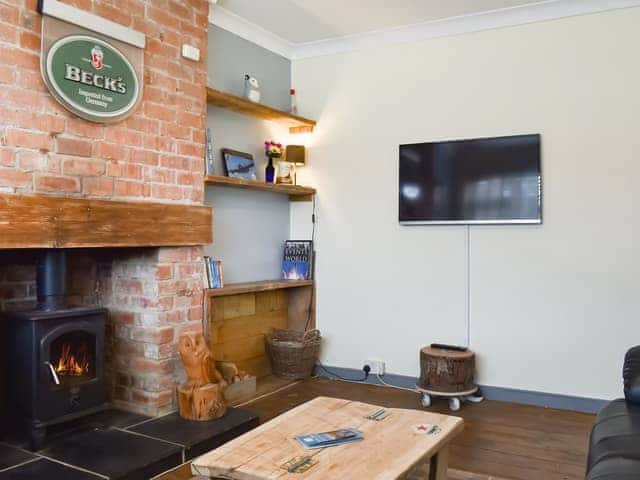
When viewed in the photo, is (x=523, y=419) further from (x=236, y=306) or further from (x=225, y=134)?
(x=225, y=134)

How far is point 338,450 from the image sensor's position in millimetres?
1816

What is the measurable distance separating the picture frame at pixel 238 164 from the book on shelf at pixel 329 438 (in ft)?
7.52

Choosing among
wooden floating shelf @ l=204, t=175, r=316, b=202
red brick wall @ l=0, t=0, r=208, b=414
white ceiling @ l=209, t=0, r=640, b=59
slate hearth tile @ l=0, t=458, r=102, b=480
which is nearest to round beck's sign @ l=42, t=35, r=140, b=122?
red brick wall @ l=0, t=0, r=208, b=414

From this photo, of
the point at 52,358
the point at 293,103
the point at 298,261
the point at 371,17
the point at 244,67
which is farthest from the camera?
the point at 293,103

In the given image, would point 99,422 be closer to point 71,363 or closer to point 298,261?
point 71,363

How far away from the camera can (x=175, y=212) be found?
3.12 meters

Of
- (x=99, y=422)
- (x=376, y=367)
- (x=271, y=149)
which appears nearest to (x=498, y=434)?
(x=376, y=367)

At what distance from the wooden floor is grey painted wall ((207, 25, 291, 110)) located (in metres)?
2.13

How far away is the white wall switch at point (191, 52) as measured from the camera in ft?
10.6

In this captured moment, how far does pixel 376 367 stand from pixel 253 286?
1115mm

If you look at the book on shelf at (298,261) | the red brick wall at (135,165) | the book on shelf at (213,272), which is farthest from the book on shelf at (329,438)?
the book on shelf at (298,261)

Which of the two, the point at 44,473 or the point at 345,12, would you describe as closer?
the point at 44,473

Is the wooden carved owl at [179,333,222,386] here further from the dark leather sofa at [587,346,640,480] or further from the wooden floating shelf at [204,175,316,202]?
the dark leather sofa at [587,346,640,480]

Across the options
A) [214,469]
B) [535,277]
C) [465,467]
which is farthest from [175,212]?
[535,277]
